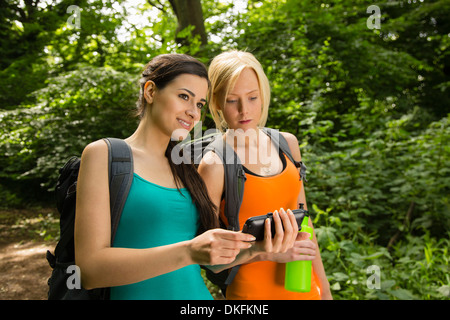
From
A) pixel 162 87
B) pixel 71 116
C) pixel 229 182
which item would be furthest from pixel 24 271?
pixel 162 87

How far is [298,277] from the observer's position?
1449 mm

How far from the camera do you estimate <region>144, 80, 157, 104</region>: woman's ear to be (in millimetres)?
1256

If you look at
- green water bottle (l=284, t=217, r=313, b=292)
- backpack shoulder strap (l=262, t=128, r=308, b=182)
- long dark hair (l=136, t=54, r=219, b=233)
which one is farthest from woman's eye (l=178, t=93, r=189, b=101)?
green water bottle (l=284, t=217, r=313, b=292)

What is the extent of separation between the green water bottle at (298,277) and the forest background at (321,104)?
1433mm

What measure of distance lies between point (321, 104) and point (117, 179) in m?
4.22

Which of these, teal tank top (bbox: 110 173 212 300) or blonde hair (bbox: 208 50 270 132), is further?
blonde hair (bbox: 208 50 270 132)

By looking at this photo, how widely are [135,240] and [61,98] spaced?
5.56 m

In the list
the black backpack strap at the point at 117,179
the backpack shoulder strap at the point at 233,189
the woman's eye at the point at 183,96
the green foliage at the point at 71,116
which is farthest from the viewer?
the green foliage at the point at 71,116

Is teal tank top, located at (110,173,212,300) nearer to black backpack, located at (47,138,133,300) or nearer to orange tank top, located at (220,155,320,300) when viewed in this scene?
black backpack, located at (47,138,133,300)

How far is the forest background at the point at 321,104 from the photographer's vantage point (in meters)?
3.92

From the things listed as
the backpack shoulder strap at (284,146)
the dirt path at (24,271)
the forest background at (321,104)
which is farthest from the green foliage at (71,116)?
the backpack shoulder strap at (284,146)

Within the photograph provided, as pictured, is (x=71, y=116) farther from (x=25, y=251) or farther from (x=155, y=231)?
(x=155, y=231)

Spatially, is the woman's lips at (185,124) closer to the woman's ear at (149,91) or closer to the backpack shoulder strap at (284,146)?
the woman's ear at (149,91)

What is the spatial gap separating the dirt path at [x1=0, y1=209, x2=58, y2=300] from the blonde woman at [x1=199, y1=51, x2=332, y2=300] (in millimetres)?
4061
